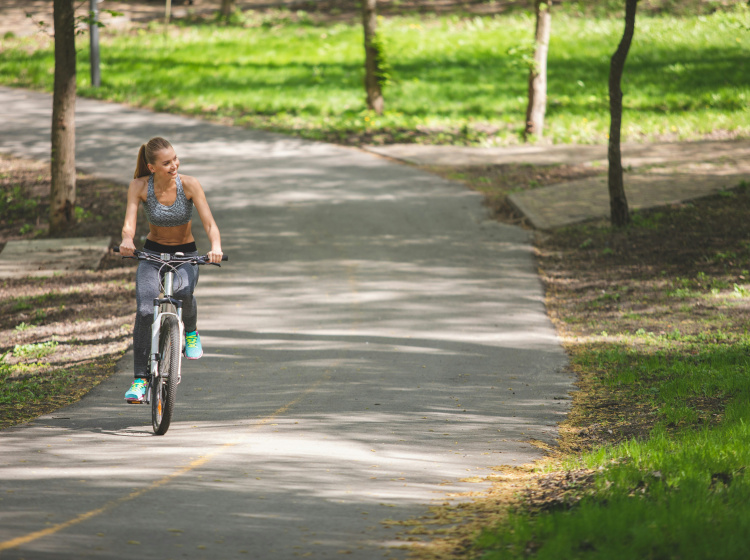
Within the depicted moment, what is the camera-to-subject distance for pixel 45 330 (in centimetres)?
1094

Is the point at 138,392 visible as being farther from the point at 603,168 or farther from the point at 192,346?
the point at 603,168

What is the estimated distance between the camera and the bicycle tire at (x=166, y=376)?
21.4 feet

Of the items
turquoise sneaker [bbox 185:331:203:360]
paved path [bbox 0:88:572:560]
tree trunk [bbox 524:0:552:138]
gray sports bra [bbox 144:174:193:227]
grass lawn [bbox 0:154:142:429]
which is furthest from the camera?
tree trunk [bbox 524:0:552:138]

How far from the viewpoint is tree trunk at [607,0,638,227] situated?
14844 millimetres

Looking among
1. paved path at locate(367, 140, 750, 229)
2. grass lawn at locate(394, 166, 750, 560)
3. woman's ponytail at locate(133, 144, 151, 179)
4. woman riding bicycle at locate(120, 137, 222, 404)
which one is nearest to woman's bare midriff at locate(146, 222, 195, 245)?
woman riding bicycle at locate(120, 137, 222, 404)

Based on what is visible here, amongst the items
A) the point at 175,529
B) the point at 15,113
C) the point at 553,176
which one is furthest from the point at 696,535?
the point at 15,113

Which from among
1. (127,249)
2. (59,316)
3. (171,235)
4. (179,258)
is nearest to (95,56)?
(59,316)

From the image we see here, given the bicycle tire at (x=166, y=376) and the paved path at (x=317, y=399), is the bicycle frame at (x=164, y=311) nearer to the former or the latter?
the bicycle tire at (x=166, y=376)

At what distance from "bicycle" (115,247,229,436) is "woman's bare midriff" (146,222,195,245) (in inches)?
7.3

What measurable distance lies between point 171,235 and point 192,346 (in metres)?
1.00

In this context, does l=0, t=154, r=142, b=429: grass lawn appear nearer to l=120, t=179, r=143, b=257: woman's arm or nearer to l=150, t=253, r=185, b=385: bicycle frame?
l=150, t=253, r=185, b=385: bicycle frame

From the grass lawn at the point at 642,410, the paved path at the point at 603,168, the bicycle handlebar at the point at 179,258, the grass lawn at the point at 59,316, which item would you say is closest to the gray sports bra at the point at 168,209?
the bicycle handlebar at the point at 179,258

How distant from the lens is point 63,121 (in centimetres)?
1561

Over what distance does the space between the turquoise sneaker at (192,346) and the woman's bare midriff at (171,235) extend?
85cm
